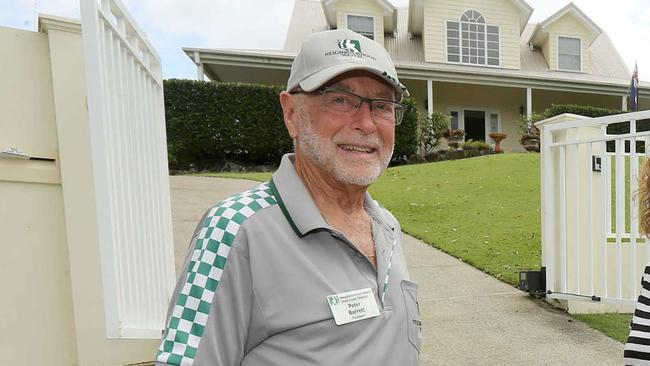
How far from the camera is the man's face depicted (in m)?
1.36

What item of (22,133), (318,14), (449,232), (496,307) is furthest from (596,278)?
(318,14)

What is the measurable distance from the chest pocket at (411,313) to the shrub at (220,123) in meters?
12.5

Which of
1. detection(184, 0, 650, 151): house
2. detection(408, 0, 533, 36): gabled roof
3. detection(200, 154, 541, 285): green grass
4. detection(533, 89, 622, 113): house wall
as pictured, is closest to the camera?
detection(200, 154, 541, 285): green grass

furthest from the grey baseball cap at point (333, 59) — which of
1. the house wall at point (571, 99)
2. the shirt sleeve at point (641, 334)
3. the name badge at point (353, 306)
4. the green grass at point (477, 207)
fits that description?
the house wall at point (571, 99)

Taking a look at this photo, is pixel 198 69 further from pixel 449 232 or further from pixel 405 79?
pixel 449 232

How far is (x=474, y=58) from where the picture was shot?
744 inches

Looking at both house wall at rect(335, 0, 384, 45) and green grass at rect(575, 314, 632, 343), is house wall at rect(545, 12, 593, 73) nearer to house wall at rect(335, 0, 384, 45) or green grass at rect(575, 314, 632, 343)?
house wall at rect(335, 0, 384, 45)

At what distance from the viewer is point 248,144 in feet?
45.2

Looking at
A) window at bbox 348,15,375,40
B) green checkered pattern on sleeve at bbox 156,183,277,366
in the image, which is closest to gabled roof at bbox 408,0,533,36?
window at bbox 348,15,375,40

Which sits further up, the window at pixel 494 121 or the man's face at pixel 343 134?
the window at pixel 494 121

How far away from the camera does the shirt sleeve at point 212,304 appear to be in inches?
40.6

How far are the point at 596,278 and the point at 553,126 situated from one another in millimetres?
1482

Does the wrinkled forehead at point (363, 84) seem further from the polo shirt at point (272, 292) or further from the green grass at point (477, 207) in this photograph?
the green grass at point (477, 207)

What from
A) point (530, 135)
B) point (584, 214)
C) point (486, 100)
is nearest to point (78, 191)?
point (584, 214)
